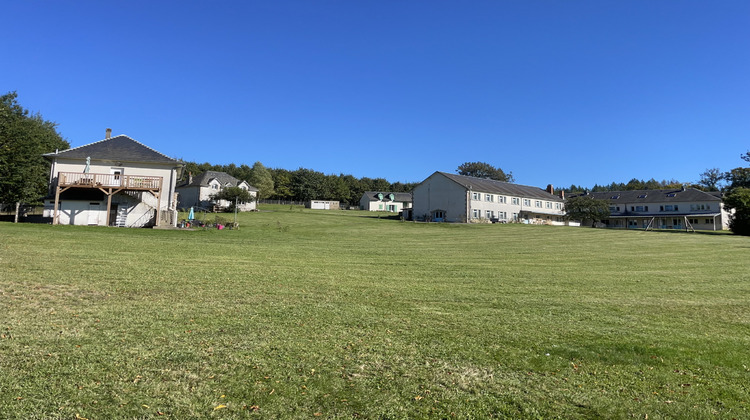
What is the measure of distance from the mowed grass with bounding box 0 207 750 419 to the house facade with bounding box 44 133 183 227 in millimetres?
19802

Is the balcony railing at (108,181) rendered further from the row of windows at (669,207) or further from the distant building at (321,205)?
the row of windows at (669,207)

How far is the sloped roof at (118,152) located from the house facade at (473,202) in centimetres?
3334

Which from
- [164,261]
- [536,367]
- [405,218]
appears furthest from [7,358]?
[405,218]

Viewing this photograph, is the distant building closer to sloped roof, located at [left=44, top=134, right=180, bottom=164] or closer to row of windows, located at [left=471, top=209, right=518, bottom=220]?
row of windows, located at [left=471, top=209, right=518, bottom=220]

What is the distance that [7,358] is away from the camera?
15.9ft

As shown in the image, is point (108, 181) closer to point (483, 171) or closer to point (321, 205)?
point (321, 205)

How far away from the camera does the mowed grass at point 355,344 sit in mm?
4156

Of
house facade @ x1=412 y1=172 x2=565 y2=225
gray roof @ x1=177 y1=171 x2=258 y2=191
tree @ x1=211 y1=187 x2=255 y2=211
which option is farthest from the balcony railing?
house facade @ x1=412 y1=172 x2=565 y2=225

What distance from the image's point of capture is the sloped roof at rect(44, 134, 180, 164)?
32219 millimetres

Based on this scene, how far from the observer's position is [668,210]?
68000 mm

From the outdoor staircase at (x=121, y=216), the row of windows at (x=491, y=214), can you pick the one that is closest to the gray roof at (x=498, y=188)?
the row of windows at (x=491, y=214)

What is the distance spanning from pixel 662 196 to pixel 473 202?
41026mm

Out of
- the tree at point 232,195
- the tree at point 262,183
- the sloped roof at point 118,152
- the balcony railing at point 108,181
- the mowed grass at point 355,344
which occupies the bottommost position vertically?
the mowed grass at point 355,344

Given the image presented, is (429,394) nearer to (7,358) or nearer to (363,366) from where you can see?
(363,366)
